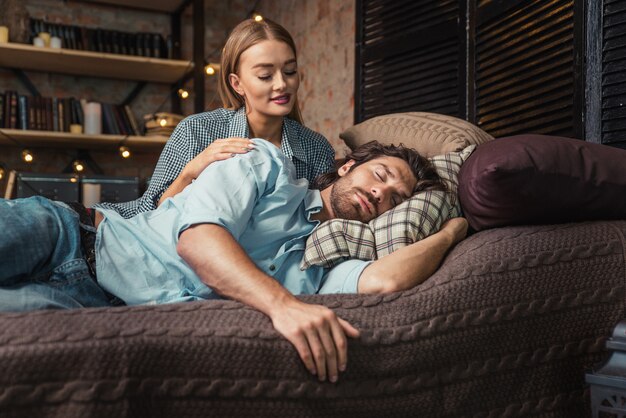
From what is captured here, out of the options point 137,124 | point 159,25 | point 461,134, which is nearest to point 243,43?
point 461,134

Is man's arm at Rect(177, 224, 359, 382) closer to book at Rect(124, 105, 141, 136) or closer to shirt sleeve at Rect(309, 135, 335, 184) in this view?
shirt sleeve at Rect(309, 135, 335, 184)

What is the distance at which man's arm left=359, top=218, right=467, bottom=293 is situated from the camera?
120 cm

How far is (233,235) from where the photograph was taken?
4.07 ft

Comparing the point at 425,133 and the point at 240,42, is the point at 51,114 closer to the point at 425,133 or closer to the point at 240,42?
the point at 240,42

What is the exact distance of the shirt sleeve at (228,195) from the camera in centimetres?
121

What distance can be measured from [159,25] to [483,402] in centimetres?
411

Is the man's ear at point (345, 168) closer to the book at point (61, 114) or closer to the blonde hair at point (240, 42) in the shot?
the blonde hair at point (240, 42)

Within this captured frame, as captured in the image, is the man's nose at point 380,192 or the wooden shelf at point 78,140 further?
the wooden shelf at point 78,140

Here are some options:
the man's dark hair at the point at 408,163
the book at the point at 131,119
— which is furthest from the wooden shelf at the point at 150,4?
the man's dark hair at the point at 408,163

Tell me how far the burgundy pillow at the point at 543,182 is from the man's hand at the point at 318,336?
0.49 meters

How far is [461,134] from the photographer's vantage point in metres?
1.75

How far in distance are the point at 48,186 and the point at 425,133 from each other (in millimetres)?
2673

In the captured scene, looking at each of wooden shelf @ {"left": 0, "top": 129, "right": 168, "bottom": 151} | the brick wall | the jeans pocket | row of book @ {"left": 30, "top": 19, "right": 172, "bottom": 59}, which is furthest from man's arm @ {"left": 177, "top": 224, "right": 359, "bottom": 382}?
row of book @ {"left": 30, "top": 19, "right": 172, "bottom": 59}

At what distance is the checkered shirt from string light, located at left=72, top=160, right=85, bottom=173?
204 cm
